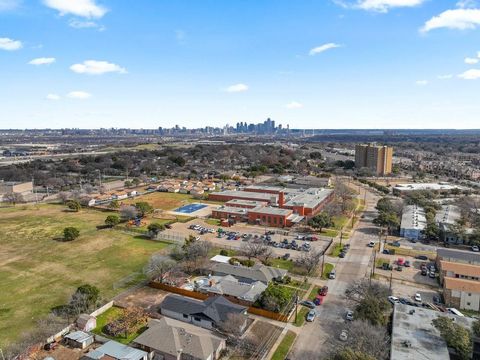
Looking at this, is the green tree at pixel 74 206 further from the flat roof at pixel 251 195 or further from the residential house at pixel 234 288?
the residential house at pixel 234 288

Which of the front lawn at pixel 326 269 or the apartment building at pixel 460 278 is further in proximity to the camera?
the front lawn at pixel 326 269

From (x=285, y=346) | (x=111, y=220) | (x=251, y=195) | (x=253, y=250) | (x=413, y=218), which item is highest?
(x=251, y=195)

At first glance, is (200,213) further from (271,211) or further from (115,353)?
(115,353)

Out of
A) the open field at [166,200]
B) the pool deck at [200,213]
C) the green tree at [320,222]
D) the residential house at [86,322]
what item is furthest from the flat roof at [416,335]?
the open field at [166,200]

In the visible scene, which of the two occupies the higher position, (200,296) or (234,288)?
(234,288)

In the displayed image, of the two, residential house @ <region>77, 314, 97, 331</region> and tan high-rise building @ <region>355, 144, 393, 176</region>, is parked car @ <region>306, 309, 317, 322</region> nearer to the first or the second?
residential house @ <region>77, 314, 97, 331</region>

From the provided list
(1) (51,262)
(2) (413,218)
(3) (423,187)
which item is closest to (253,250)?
(1) (51,262)
